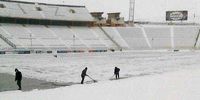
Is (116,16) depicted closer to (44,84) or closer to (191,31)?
(191,31)

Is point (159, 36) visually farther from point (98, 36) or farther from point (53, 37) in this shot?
point (53, 37)

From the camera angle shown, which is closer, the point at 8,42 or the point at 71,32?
the point at 8,42

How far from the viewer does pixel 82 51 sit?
69.7 meters

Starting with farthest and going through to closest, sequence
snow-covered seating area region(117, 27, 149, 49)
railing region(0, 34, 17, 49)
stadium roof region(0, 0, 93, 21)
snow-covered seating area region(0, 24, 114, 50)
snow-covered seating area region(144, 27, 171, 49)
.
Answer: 1. snow-covered seating area region(144, 27, 171, 49)
2. snow-covered seating area region(117, 27, 149, 49)
3. stadium roof region(0, 0, 93, 21)
4. snow-covered seating area region(0, 24, 114, 50)
5. railing region(0, 34, 17, 49)

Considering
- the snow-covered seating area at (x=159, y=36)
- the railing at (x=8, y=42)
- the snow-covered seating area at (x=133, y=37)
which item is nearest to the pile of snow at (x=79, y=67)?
the railing at (x=8, y=42)

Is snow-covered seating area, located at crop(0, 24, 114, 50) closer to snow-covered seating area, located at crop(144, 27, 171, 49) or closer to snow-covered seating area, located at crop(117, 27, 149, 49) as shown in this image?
snow-covered seating area, located at crop(117, 27, 149, 49)

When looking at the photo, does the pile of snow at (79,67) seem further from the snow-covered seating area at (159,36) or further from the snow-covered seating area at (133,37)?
the snow-covered seating area at (159,36)

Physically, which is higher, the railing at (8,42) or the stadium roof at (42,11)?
the stadium roof at (42,11)

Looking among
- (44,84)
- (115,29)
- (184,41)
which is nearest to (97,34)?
(115,29)

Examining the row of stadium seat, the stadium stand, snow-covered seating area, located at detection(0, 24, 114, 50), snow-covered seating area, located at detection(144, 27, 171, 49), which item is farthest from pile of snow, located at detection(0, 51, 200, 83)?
snow-covered seating area, located at detection(144, 27, 171, 49)

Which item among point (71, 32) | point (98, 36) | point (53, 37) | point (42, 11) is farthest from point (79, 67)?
point (42, 11)

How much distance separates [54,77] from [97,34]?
2230 inches

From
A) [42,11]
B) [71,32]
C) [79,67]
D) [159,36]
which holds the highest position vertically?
[42,11]

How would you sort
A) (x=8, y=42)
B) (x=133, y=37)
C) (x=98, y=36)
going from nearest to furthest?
(x=8, y=42) → (x=98, y=36) → (x=133, y=37)
